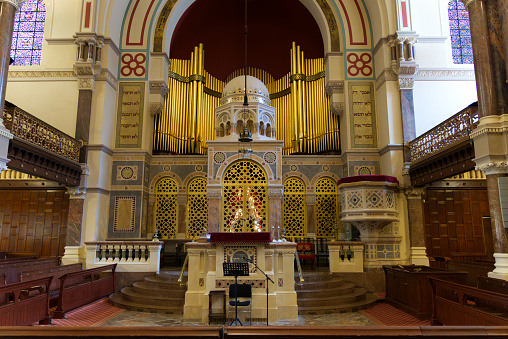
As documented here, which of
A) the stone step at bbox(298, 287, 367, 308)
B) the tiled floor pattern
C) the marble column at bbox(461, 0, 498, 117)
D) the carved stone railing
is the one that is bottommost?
the tiled floor pattern

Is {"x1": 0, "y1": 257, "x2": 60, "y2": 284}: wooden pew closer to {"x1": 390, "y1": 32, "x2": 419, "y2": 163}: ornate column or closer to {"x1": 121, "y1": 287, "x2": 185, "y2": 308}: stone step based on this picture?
{"x1": 121, "y1": 287, "x2": 185, "y2": 308}: stone step

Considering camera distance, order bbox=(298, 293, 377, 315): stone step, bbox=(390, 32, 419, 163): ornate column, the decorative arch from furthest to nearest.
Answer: the decorative arch → bbox=(390, 32, 419, 163): ornate column → bbox=(298, 293, 377, 315): stone step

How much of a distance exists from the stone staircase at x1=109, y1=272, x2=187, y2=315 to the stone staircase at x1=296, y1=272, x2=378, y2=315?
2.53 meters

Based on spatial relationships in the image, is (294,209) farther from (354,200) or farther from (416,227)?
(416,227)

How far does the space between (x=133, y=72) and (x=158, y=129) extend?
6.86 ft

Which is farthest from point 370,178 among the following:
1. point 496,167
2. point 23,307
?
point 23,307

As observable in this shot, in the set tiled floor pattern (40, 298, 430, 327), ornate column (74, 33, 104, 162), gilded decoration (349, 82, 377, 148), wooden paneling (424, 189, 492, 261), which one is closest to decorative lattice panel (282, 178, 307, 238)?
gilded decoration (349, 82, 377, 148)

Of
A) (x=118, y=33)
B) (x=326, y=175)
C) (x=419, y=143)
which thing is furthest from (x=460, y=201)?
(x=118, y=33)

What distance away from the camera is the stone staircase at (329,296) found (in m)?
7.91

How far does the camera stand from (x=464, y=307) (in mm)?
5766

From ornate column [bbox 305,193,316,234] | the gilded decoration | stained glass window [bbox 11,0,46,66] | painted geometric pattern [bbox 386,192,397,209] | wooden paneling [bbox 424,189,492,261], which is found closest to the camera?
painted geometric pattern [bbox 386,192,397,209]

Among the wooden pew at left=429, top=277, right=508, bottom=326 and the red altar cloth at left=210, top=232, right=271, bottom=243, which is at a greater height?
the red altar cloth at left=210, top=232, right=271, bottom=243

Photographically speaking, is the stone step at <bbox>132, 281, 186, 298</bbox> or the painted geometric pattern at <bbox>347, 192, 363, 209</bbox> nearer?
the stone step at <bbox>132, 281, 186, 298</bbox>

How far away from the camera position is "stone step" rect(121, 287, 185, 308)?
26.5ft
